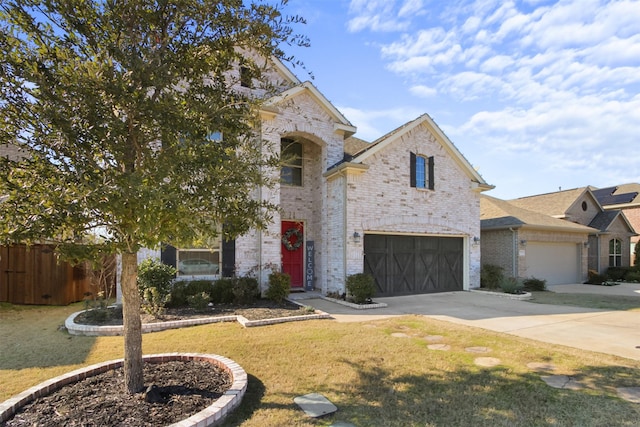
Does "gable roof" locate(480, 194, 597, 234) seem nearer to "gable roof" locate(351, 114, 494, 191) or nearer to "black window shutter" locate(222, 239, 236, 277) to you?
"gable roof" locate(351, 114, 494, 191)

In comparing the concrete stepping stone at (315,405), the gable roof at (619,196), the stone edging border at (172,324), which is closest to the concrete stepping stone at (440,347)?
the concrete stepping stone at (315,405)

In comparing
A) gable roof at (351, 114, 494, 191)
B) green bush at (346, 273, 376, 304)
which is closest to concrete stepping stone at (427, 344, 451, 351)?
green bush at (346, 273, 376, 304)

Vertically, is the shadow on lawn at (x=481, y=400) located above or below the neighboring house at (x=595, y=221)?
below

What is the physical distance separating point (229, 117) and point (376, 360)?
429 cm

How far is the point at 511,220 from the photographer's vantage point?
16562 millimetres

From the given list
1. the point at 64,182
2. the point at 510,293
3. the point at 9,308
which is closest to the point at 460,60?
the point at 510,293

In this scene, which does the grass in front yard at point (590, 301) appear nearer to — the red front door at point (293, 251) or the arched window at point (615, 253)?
the red front door at point (293, 251)

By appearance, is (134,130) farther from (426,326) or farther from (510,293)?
(510,293)

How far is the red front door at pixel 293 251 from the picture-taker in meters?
13.2

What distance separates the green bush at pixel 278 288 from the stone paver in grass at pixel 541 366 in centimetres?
681

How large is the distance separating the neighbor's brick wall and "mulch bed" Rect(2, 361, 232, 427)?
747cm

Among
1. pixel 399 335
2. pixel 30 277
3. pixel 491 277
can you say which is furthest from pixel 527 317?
pixel 30 277

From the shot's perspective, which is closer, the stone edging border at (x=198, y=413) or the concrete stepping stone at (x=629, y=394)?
the stone edging border at (x=198, y=413)

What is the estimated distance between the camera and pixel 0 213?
3.00m
